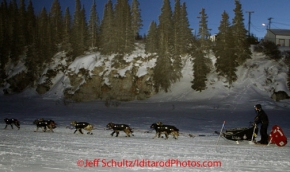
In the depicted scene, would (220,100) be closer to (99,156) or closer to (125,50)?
(125,50)

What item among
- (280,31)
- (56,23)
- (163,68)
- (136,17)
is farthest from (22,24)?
(280,31)

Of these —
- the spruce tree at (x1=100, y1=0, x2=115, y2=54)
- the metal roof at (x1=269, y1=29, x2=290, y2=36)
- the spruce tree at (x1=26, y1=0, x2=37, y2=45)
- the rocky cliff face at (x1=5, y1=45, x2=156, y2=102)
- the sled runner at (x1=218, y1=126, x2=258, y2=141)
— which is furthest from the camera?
the spruce tree at (x1=26, y1=0, x2=37, y2=45)

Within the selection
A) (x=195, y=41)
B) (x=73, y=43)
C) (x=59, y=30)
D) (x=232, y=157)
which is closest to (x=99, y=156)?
(x=232, y=157)

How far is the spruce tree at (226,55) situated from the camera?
44469 mm

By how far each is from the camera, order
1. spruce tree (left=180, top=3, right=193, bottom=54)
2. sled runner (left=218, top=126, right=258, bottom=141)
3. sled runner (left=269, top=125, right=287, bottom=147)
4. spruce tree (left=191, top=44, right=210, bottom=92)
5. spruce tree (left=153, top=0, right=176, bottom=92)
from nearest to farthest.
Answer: sled runner (left=269, top=125, right=287, bottom=147), sled runner (left=218, top=126, right=258, bottom=141), spruce tree (left=191, top=44, right=210, bottom=92), spruce tree (left=153, top=0, right=176, bottom=92), spruce tree (left=180, top=3, right=193, bottom=54)

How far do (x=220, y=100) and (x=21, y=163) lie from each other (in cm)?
3504

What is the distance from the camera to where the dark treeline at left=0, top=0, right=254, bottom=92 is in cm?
4662

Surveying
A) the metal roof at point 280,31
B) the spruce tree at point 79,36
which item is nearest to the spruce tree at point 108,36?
the spruce tree at point 79,36

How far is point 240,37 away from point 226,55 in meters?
4.27

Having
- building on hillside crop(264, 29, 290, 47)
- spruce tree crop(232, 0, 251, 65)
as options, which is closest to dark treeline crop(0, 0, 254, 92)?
spruce tree crop(232, 0, 251, 65)

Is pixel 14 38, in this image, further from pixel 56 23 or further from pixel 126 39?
pixel 126 39

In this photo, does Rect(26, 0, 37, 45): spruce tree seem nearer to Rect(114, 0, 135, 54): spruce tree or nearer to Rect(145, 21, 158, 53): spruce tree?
Rect(114, 0, 135, 54): spruce tree

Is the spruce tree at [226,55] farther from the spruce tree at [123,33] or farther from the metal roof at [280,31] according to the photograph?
the spruce tree at [123,33]

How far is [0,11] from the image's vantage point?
83.8 m
